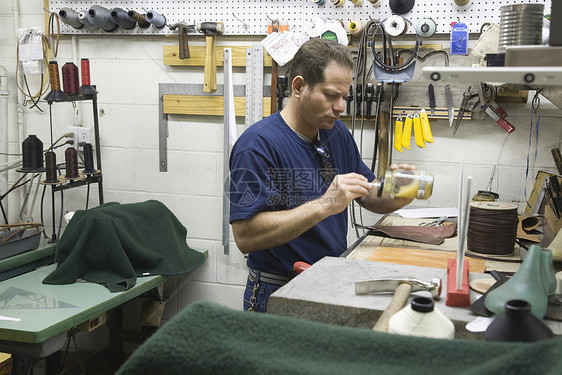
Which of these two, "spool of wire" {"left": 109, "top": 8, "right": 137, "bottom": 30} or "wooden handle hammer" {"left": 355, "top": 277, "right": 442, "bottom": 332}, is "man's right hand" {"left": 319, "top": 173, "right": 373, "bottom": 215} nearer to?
"wooden handle hammer" {"left": 355, "top": 277, "right": 442, "bottom": 332}

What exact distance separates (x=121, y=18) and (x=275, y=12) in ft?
2.49

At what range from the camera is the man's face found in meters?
1.81

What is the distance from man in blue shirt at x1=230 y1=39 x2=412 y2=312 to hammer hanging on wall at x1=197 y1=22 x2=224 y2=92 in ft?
2.90

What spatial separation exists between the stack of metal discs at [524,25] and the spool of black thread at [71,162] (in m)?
2.06

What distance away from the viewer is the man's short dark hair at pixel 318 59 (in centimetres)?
181

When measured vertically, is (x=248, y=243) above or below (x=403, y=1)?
below

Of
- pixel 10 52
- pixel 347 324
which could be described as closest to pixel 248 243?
pixel 347 324

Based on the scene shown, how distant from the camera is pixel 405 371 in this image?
0.61m

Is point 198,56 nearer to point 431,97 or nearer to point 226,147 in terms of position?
point 226,147

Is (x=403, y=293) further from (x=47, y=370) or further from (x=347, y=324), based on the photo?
(x=47, y=370)

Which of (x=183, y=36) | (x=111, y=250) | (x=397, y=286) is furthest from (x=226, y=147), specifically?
(x=397, y=286)

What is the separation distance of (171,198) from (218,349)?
7.80ft

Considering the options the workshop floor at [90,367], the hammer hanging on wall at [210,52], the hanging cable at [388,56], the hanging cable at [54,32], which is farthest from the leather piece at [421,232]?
the hanging cable at [54,32]

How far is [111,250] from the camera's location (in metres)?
2.29
